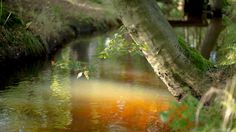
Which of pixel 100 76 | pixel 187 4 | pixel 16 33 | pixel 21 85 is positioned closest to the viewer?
pixel 21 85

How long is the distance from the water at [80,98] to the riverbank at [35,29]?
0.53 meters

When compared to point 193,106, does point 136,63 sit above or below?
below

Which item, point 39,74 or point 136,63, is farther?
point 136,63

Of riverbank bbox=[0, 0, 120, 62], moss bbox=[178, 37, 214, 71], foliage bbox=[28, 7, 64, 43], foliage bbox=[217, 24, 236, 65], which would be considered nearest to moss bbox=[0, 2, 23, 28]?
riverbank bbox=[0, 0, 120, 62]

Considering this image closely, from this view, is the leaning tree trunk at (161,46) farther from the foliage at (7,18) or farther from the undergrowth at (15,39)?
the foliage at (7,18)

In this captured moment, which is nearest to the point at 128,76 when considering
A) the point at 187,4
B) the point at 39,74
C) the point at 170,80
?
the point at 39,74

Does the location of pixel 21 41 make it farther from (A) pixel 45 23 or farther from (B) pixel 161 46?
(B) pixel 161 46

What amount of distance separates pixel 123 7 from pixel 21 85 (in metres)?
4.99

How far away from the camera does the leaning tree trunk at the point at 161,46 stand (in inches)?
211

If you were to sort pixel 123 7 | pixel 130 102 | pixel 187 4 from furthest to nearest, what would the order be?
1. pixel 187 4
2. pixel 130 102
3. pixel 123 7

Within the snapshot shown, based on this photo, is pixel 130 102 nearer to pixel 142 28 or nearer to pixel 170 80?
pixel 170 80

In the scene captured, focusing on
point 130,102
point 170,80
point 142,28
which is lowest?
point 130,102

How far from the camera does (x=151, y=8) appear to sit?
5.45 metres

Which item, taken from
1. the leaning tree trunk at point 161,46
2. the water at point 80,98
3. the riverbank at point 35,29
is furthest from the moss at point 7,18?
the leaning tree trunk at point 161,46
